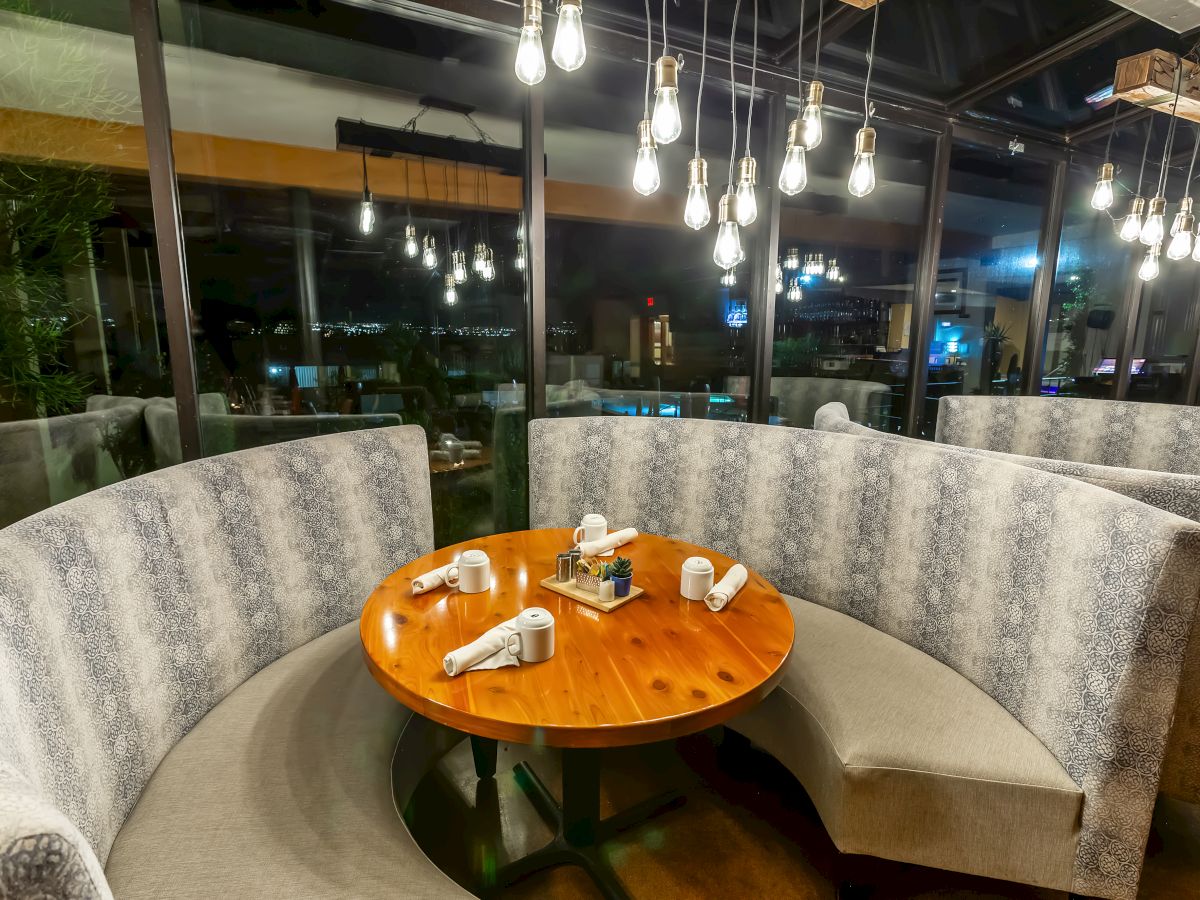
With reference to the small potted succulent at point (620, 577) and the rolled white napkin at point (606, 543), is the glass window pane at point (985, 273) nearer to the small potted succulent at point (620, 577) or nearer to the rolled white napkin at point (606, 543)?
the rolled white napkin at point (606, 543)

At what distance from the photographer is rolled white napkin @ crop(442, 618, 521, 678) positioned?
1.12 metres

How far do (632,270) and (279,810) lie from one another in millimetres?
2497

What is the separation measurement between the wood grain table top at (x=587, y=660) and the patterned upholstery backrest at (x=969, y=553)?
0.59ft

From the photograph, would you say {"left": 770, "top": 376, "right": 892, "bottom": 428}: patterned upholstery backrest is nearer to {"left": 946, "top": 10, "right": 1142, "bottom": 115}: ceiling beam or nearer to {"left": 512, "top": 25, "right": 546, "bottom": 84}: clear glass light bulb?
{"left": 946, "top": 10, "right": 1142, "bottom": 115}: ceiling beam

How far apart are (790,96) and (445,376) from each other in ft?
7.17

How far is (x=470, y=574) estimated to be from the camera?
1.50 meters

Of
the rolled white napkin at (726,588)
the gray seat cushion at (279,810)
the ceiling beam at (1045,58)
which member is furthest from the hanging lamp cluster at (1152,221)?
the gray seat cushion at (279,810)

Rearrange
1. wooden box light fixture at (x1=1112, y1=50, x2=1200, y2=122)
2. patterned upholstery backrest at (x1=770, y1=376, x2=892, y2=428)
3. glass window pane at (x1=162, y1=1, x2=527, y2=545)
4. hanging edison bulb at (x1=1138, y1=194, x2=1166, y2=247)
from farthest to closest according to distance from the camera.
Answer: patterned upholstery backrest at (x1=770, y1=376, x2=892, y2=428) < hanging edison bulb at (x1=1138, y1=194, x2=1166, y2=247) < wooden box light fixture at (x1=1112, y1=50, x2=1200, y2=122) < glass window pane at (x1=162, y1=1, x2=527, y2=545)

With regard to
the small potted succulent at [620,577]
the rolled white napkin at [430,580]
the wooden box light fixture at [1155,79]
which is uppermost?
the wooden box light fixture at [1155,79]

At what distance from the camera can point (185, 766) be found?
121 centimetres

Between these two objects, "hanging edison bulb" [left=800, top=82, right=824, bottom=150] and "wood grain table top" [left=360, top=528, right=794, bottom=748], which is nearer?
"wood grain table top" [left=360, top=528, right=794, bottom=748]

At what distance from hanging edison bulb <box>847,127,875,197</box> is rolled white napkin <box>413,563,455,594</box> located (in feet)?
4.85

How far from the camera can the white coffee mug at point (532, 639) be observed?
117cm

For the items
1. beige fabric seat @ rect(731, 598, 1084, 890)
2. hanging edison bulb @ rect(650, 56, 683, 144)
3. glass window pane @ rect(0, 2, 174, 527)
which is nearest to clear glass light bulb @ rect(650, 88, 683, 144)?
hanging edison bulb @ rect(650, 56, 683, 144)
